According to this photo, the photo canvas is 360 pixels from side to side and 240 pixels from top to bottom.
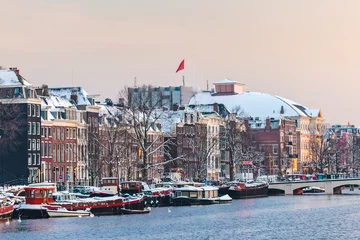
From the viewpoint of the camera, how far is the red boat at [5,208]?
10038cm

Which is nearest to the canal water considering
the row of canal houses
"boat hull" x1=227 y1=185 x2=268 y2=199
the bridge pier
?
the row of canal houses

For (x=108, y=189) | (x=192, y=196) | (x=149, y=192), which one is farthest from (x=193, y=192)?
(x=108, y=189)

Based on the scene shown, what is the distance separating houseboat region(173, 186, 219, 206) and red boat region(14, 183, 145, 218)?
1890 cm

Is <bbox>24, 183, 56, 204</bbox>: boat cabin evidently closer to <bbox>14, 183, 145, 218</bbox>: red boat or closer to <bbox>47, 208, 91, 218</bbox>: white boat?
<bbox>14, 183, 145, 218</bbox>: red boat

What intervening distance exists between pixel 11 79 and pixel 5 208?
38.7 meters

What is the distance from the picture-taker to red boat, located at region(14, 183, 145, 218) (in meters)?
104

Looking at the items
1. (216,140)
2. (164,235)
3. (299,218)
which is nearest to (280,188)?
(216,140)

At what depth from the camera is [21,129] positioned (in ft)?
449

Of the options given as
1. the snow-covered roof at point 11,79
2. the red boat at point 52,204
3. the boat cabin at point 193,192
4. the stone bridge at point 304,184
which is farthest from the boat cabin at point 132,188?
the stone bridge at point 304,184

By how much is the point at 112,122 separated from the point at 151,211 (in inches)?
1494

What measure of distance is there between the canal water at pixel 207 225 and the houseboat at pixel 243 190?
23.0 meters

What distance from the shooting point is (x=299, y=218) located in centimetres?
11288

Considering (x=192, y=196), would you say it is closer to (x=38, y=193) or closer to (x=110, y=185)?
(x=110, y=185)

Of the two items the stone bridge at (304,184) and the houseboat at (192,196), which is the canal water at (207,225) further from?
the stone bridge at (304,184)
